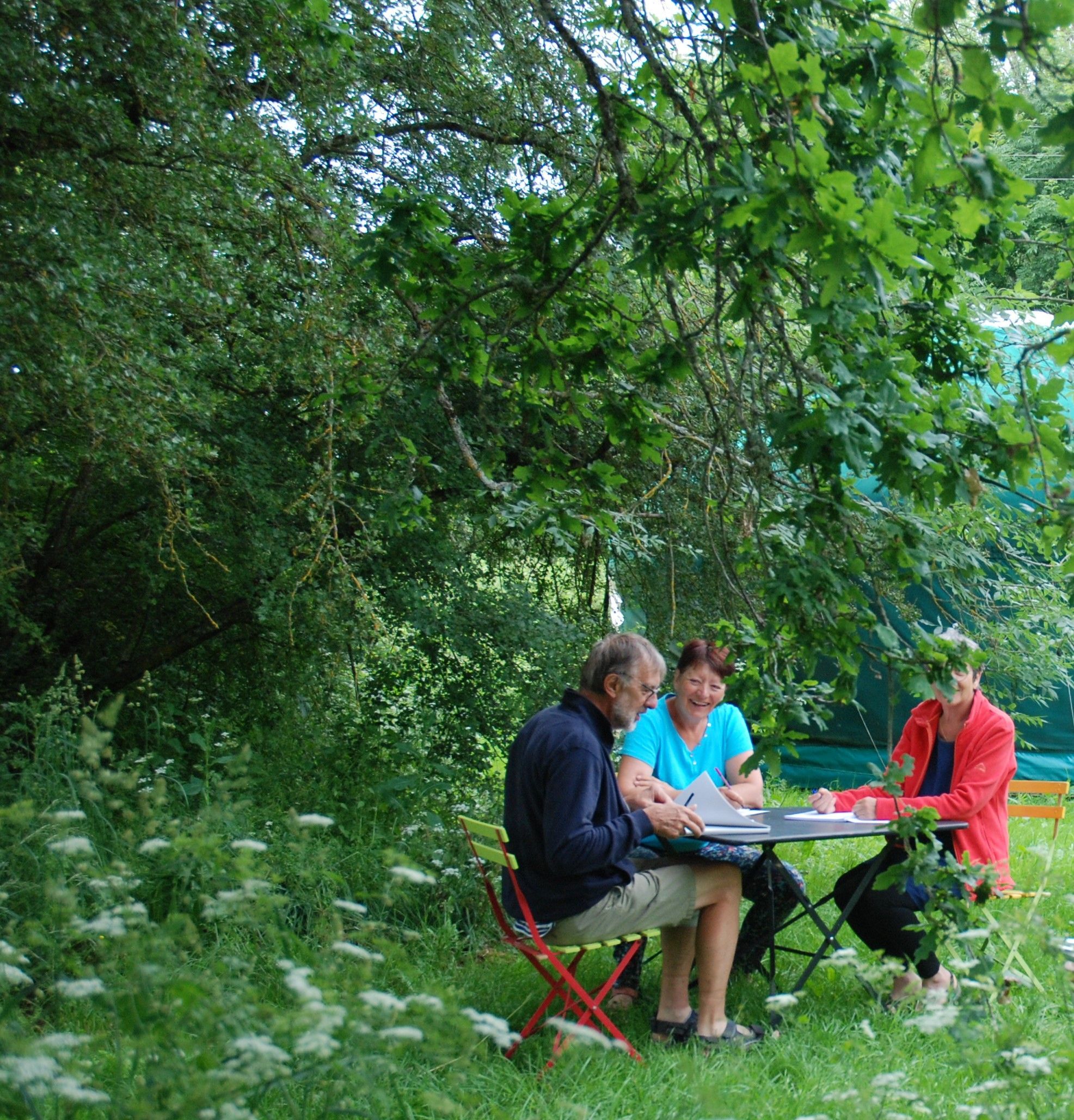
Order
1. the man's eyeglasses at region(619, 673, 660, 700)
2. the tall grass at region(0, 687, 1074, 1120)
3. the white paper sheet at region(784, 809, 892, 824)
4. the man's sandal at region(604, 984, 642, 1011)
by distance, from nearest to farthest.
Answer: the tall grass at region(0, 687, 1074, 1120), the man's eyeglasses at region(619, 673, 660, 700), the white paper sheet at region(784, 809, 892, 824), the man's sandal at region(604, 984, 642, 1011)

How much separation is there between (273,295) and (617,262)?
1698 millimetres

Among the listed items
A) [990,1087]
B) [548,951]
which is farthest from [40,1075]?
[548,951]

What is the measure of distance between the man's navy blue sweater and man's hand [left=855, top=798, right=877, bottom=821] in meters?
0.95

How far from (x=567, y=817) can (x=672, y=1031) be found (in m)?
0.94

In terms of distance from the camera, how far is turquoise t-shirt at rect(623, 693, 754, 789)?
481 centimetres

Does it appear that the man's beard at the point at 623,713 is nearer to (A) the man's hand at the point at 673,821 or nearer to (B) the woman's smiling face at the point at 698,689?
(A) the man's hand at the point at 673,821

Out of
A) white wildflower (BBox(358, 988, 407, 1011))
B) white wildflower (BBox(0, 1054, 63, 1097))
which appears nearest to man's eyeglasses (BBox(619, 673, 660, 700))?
white wildflower (BBox(358, 988, 407, 1011))

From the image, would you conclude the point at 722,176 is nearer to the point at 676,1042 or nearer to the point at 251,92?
the point at 676,1042

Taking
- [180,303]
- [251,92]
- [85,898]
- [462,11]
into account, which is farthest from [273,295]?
[85,898]

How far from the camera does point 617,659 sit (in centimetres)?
404

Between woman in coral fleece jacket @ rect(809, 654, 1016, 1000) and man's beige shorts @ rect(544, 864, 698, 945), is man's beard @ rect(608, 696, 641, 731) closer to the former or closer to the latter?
man's beige shorts @ rect(544, 864, 698, 945)

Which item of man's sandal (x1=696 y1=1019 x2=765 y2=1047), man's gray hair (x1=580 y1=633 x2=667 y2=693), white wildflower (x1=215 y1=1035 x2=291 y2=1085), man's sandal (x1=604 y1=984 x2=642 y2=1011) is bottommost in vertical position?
man's sandal (x1=604 y1=984 x2=642 y2=1011)

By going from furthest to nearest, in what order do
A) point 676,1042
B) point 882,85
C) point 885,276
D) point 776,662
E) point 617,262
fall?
point 617,262, point 676,1042, point 776,662, point 882,85, point 885,276

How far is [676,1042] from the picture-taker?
13.4ft
